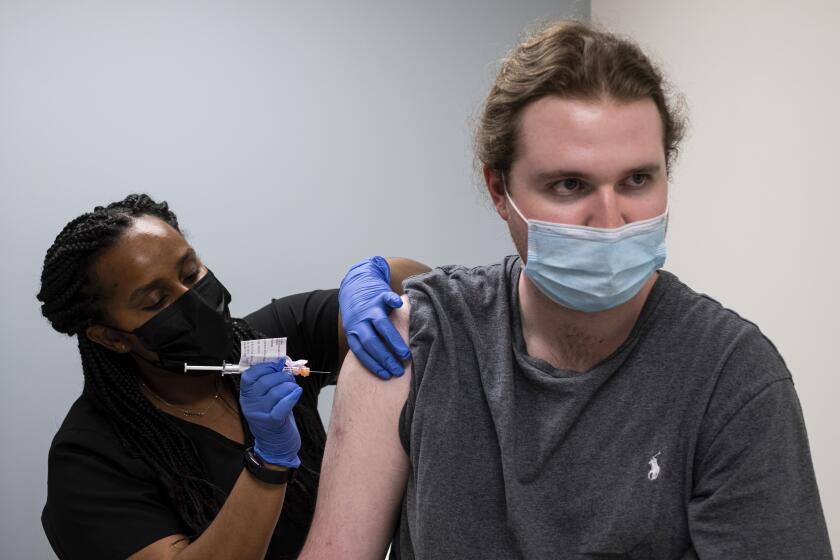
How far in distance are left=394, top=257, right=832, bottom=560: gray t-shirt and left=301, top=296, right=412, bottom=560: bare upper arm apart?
0.9 inches

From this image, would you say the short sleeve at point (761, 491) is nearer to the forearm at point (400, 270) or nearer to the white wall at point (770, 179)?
the forearm at point (400, 270)

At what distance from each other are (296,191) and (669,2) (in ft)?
4.75

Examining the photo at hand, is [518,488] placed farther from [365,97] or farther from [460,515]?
[365,97]

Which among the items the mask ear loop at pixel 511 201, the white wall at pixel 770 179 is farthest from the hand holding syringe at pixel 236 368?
the white wall at pixel 770 179

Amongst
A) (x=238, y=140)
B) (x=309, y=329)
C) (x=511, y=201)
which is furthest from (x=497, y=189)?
(x=238, y=140)

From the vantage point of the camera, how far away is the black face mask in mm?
1719

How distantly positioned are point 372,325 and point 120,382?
72 cm

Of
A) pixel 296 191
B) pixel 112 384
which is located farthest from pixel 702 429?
pixel 296 191

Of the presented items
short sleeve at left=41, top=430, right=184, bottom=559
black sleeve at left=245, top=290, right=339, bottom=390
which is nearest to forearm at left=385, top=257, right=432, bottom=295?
black sleeve at left=245, top=290, right=339, bottom=390

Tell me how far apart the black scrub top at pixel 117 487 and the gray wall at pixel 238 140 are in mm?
1068

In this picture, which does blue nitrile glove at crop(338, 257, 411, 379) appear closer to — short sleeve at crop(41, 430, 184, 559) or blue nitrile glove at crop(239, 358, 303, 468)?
blue nitrile glove at crop(239, 358, 303, 468)

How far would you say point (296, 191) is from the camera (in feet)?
9.91

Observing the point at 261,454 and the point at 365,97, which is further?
the point at 365,97

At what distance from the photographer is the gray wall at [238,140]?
2680mm
